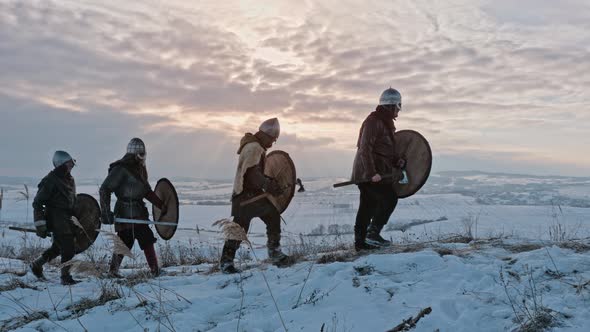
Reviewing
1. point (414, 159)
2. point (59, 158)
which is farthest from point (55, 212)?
point (414, 159)

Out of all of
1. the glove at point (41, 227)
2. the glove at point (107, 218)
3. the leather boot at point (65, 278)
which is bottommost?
the leather boot at point (65, 278)

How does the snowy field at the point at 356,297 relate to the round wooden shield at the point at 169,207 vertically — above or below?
below

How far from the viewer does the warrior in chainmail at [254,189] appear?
17.7 ft

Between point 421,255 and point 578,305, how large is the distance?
162cm

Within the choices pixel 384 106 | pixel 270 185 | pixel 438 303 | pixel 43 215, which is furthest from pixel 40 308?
pixel 384 106

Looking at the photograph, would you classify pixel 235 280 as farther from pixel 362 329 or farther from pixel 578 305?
pixel 578 305

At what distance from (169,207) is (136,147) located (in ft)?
3.15

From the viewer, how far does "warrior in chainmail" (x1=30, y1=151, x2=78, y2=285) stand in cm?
600

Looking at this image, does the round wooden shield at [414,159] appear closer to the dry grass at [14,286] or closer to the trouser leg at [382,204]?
the trouser leg at [382,204]

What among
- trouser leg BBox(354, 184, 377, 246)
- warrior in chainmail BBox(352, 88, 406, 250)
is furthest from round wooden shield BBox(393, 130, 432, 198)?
trouser leg BBox(354, 184, 377, 246)

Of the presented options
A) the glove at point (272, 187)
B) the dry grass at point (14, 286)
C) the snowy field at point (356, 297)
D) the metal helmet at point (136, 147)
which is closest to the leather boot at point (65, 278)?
the snowy field at point (356, 297)

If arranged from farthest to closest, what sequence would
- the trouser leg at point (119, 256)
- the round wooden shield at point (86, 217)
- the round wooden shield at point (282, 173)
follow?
the round wooden shield at point (86, 217) < the round wooden shield at point (282, 173) < the trouser leg at point (119, 256)

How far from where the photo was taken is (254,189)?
5613 mm

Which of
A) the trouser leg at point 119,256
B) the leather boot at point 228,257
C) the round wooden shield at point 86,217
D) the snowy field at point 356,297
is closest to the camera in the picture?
the snowy field at point 356,297
